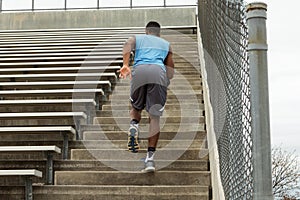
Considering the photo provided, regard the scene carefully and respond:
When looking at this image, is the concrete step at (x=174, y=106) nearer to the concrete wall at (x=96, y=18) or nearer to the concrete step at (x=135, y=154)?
the concrete step at (x=135, y=154)

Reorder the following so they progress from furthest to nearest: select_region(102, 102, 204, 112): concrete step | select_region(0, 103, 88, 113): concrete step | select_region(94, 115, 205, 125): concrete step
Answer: select_region(102, 102, 204, 112): concrete step → select_region(0, 103, 88, 113): concrete step → select_region(94, 115, 205, 125): concrete step

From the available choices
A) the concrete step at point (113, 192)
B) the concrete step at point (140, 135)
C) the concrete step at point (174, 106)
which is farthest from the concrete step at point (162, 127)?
the concrete step at point (113, 192)

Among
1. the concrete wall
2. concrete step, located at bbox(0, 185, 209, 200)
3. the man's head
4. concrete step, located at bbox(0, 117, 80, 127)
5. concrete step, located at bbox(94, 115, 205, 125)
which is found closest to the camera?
concrete step, located at bbox(0, 185, 209, 200)

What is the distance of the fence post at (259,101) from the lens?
1560 millimetres

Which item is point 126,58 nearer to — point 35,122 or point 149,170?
point 149,170

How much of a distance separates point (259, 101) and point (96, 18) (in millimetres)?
11652

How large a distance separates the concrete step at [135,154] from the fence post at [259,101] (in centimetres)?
304

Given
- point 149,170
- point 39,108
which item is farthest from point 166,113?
point 149,170

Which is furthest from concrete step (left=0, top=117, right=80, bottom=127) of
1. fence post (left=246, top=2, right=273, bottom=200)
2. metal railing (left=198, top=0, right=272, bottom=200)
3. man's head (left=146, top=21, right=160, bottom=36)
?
A: fence post (left=246, top=2, right=273, bottom=200)

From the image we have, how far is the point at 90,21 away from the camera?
13.0 m

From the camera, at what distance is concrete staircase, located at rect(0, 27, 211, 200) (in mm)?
4055

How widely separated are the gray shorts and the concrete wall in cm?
Answer: 821

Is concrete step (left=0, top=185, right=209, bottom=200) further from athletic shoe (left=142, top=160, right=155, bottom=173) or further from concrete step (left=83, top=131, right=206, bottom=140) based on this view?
concrete step (left=83, top=131, right=206, bottom=140)

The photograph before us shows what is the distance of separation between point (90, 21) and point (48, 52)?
12.2ft
